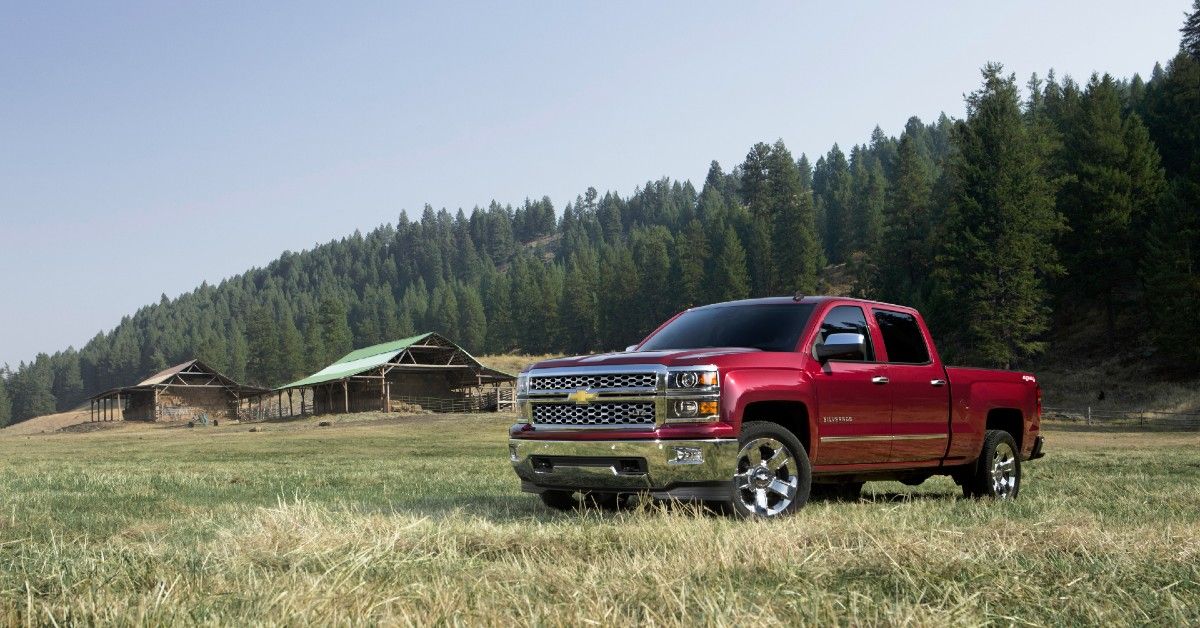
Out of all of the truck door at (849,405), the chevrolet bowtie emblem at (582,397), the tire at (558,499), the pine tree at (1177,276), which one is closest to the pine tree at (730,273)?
the pine tree at (1177,276)

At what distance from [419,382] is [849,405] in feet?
216

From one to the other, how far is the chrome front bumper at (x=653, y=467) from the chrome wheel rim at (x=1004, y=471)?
165 inches

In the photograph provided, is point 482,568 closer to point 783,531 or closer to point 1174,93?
point 783,531

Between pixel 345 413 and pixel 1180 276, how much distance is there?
5310 cm

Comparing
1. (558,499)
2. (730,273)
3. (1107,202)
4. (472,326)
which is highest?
(730,273)

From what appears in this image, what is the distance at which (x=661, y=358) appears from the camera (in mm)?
7715

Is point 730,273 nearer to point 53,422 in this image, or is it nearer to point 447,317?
point 447,317

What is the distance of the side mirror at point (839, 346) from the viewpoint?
8.26 meters

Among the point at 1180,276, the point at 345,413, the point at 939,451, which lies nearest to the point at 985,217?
the point at 1180,276

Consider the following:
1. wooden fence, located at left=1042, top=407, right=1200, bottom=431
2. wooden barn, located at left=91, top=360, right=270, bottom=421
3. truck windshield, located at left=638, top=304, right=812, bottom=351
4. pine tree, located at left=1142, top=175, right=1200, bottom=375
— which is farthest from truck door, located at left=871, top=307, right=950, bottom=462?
wooden barn, located at left=91, top=360, right=270, bottom=421

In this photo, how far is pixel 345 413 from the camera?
227 feet

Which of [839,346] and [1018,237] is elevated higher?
[1018,237]

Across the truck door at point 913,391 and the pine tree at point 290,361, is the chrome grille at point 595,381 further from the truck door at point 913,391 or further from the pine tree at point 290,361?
the pine tree at point 290,361

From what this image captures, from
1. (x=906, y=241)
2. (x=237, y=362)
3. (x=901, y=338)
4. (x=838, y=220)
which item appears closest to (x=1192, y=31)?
(x=906, y=241)
